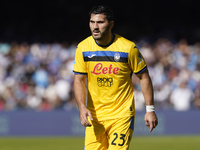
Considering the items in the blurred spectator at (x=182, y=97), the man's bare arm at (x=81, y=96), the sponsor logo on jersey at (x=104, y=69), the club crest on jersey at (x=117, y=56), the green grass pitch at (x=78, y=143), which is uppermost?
the club crest on jersey at (x=117, y=56)

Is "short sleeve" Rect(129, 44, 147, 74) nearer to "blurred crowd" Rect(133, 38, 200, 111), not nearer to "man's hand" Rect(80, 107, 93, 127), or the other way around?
"man's hand" Rect(80, 107, 93, 127)

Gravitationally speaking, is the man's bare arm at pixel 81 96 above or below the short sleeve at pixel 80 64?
below

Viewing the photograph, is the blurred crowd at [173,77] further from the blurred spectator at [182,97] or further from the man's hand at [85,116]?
the man's hand at [85,116]

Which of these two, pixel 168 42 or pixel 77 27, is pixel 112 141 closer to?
pixel 168 42

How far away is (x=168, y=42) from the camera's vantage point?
16172 millimetres

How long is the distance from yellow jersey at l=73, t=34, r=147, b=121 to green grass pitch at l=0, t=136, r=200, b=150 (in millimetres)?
6530

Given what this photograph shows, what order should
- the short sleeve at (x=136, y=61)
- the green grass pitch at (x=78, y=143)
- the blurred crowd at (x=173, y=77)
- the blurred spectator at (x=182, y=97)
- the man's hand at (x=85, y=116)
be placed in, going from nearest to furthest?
the man's hand at (x=85, y=116)
the short sleeve at (x=136, y=61)
the green grass pitch at (x=78, y=143)
the blurred spectator at (x=182, y=97)
the blurred crowd at (x=173, y=77)

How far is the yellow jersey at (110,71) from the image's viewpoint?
533 centimetres

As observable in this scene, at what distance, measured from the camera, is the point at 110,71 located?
5367mm

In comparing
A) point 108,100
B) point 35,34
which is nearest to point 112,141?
point 108,100

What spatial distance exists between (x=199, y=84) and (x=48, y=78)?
5.46m

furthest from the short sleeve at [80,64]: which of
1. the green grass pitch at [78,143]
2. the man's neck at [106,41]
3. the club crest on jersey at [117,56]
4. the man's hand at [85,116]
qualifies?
the green grass pitch at [78,143]

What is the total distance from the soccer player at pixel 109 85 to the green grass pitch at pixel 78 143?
21.1ft

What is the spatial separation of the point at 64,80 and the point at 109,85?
8.98 metres
